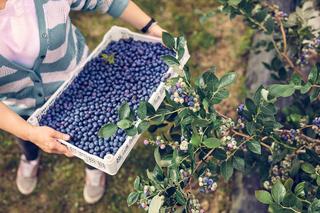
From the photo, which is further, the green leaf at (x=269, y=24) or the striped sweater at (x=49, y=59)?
the green leaf at (x=269, y=24)

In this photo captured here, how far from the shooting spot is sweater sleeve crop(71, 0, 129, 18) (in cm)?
214

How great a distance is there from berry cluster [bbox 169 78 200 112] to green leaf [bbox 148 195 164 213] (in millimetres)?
379

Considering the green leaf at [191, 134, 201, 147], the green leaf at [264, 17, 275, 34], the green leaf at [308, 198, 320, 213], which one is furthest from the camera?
the green leaf at [264, 17, 275, 34]

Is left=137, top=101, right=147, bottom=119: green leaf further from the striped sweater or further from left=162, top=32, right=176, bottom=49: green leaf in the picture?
the striped sweater

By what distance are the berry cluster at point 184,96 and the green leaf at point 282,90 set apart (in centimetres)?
30

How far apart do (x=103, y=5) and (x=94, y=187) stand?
138cm

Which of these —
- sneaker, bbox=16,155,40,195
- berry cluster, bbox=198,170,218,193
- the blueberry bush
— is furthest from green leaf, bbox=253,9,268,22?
sneaker, bbox=16,155,40,195

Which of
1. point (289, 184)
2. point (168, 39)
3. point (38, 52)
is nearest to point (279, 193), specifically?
point (289, 184)

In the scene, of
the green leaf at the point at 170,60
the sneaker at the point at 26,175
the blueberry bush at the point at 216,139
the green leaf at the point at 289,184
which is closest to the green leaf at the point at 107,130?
the blueberry bush at the point at 216,139

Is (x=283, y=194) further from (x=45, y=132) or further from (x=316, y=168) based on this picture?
(x=45, y=132)

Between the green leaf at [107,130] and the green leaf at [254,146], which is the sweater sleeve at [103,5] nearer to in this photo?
the green leaf at [107,130]

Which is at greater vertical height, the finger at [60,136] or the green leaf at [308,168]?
the green leaf at [308,168]

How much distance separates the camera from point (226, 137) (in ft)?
6.31

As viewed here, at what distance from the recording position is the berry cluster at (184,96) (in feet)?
5.86
